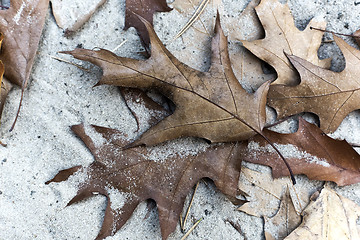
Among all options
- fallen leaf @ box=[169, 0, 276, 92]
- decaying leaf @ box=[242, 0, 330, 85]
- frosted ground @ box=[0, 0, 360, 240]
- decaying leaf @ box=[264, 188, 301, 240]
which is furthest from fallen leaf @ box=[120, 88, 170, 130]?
decaying leaf @ box=[264, 188, 301, 240]

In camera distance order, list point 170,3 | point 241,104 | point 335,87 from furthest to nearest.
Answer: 1. point 170,3
2. point 335,87
3. point 241,104

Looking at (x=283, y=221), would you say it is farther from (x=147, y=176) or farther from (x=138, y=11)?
(x=138, y=11)

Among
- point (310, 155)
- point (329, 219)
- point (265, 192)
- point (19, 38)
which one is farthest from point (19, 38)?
point (329, 219)

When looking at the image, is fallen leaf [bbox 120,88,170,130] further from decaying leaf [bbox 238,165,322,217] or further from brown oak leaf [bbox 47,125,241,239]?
decaying leaf [bbox 238,165,322,217]

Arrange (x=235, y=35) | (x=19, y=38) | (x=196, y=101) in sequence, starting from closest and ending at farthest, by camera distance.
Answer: (x=196, y=101) < (x=19, y=38) < (x=235, y=35)

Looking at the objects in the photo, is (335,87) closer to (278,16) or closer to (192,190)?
(278,16)

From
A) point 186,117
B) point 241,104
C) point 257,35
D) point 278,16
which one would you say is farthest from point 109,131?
point 278,16

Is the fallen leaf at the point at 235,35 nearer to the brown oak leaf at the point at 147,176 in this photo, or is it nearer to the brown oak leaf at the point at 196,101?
the brown oak leaf at the point at 196,101

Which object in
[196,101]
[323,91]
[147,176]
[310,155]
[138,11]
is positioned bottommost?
[310,155]
